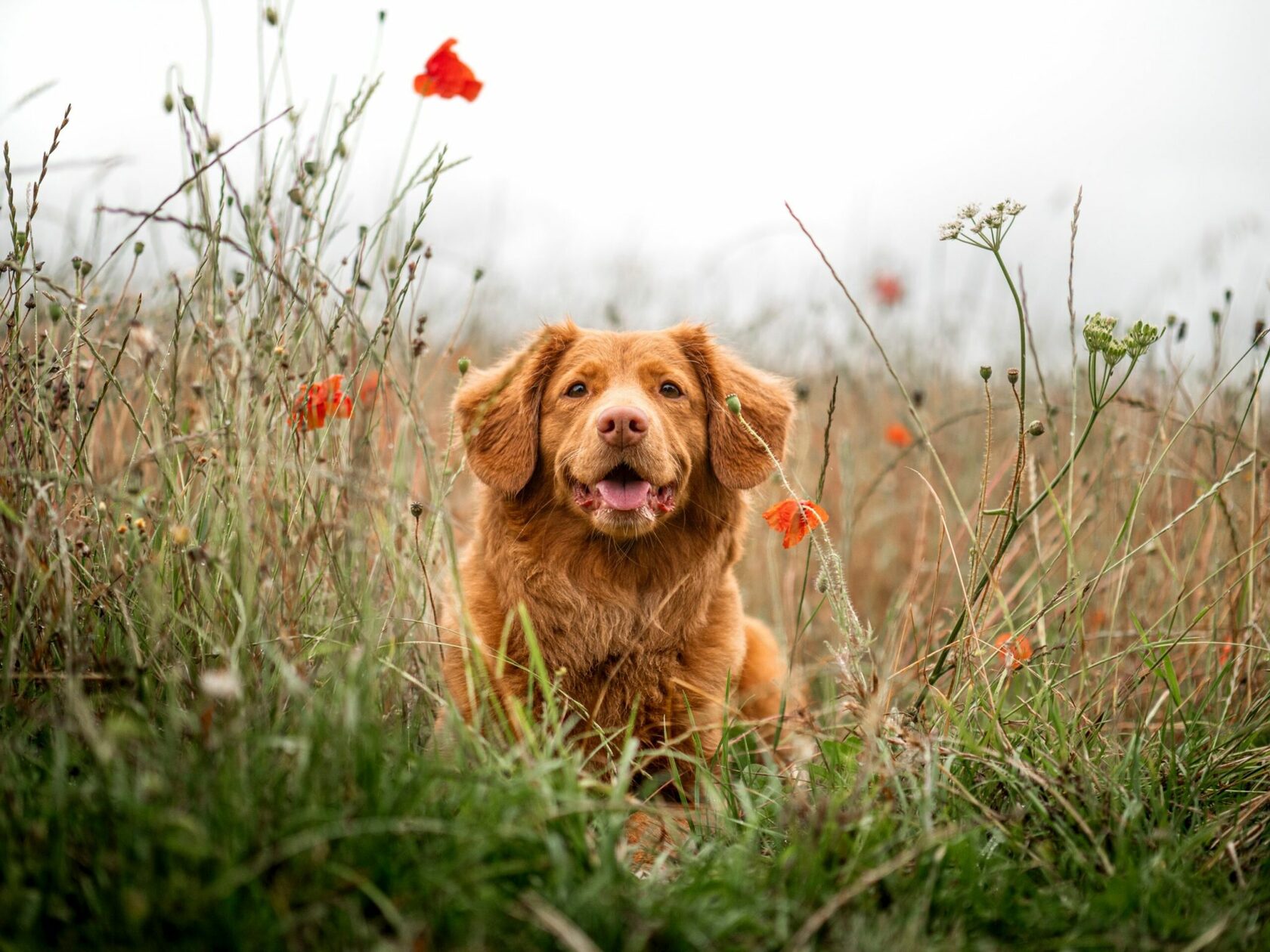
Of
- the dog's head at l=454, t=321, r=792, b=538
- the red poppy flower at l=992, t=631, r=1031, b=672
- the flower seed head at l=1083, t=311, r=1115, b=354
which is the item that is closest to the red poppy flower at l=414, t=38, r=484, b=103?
the dog's head at l=454, t=321, r=792, b=538

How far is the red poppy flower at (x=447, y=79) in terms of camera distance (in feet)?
7.78

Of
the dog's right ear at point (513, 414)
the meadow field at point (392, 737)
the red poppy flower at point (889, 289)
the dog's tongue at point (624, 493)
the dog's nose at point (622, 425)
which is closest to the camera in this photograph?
the meadow field at point (392, 737)

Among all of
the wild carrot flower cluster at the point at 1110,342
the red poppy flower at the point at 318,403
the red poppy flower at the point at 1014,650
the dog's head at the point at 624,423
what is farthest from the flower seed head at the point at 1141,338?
the red poppy flower at the point at 318,403

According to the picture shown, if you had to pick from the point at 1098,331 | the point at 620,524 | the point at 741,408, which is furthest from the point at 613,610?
the point at 1098,331

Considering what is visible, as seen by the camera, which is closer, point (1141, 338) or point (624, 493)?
point (1141, 338)

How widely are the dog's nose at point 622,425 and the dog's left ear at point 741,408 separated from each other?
0.48 metres

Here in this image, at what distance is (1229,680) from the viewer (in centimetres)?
294

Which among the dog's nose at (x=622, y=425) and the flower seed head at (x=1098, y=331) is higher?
the flower seed head at (x=1098, y=331)

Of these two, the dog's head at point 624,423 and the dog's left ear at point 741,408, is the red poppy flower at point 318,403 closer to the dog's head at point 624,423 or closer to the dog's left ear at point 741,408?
the dog's head at point 624,423

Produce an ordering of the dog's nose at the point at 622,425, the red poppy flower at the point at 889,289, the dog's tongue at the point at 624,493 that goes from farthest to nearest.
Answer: the red poppy flower at the point at 889,289 < the dog's tongue at the point at 624,493 < the dog's nose at the point at 622,425

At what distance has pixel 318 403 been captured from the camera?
91.1 inches

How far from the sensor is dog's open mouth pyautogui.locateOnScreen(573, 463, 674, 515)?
2744mm

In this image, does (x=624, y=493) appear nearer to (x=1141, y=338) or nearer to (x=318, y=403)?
(x=318, y=403)

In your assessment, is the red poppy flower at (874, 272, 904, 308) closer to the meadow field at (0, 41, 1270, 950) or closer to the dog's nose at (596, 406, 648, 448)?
the meadow field at (0, 41, 1270, 950)
